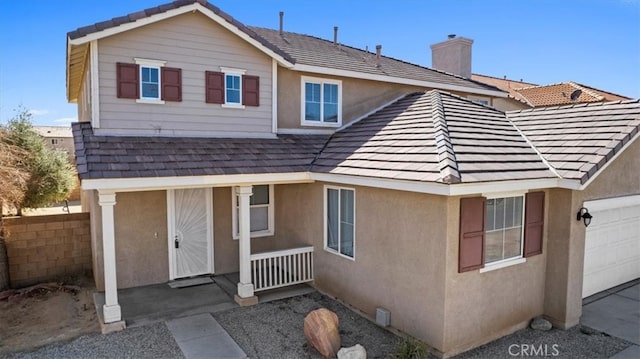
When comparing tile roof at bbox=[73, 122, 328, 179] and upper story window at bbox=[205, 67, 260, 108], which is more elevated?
upper story window at bbox=[205, 67, 260, 108]

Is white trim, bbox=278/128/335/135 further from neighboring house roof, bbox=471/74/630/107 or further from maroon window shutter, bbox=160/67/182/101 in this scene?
neighboring house roof, bbox=471/74/630/107

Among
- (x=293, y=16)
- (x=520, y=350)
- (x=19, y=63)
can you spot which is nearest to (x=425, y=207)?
(x=520, y=350)

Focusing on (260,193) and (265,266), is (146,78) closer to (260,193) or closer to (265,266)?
(260,193)

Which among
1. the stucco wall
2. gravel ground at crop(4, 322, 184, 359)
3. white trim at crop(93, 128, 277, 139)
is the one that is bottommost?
gravel ground at crop(4, 322, 184, 359)

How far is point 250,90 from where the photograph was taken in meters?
10.3

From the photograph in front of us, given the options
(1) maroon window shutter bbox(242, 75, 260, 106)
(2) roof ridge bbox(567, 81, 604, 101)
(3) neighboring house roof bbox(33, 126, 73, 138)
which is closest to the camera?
(1) maroon window shutter bbox(242, 75, 260, 106)

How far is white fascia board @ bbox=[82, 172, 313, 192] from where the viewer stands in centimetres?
693

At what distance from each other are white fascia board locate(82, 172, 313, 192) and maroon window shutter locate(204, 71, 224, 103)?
2.61 metres

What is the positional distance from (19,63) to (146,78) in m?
9.07

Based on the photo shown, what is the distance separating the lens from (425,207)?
22.4ft

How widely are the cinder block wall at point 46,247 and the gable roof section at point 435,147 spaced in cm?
672

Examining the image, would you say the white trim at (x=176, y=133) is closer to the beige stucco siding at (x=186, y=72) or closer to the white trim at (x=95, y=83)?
the beige stucco siding at (x=186, y=72)

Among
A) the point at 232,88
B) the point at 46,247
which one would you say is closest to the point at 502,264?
the point at 232,88

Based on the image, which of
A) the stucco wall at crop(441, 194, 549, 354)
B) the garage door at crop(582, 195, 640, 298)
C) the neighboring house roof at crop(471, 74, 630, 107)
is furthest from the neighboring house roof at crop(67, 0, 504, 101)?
the neighboring house roof at crop(471, 74, 630, 107)
